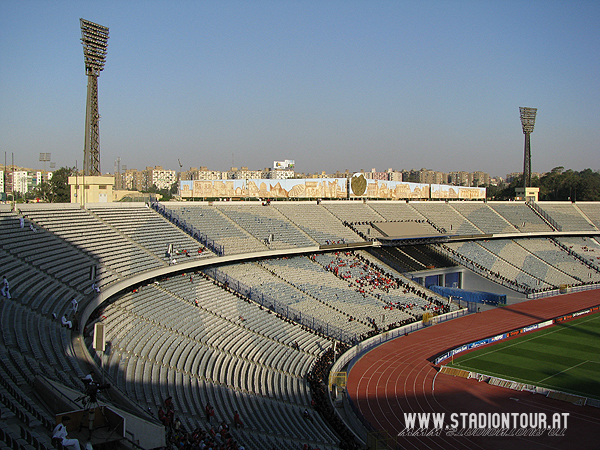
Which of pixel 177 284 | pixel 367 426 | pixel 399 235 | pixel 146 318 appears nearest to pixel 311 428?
pixel 367 426

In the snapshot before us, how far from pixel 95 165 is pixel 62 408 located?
37.8m

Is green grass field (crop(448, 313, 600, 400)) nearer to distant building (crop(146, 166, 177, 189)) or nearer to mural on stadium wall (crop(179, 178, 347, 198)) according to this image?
mural on stadium wall (crop(179, 178, 347, 198))

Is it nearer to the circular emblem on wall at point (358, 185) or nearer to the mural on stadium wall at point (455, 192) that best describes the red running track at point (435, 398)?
the circular emblem on wall at point (358, 185)

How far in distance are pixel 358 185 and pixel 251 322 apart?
93.0 feet

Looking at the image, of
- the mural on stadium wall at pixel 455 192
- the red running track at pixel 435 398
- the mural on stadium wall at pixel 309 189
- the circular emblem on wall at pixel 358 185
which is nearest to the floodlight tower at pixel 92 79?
the mural on stadium wall at pixel 309 189

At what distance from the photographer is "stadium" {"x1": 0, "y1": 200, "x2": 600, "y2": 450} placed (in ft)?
44.6

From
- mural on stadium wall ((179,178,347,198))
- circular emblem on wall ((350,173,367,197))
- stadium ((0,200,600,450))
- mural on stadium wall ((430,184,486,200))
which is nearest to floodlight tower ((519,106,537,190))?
mural on stadium wall ((430,184,486,200))

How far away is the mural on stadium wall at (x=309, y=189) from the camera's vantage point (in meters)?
46.2

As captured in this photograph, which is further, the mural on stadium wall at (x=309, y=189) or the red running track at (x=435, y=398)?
the mural on stadium wall at (x=309, y=189)

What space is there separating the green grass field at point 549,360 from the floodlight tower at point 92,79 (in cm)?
3259

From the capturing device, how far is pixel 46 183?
70562 mm

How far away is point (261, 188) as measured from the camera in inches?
1868

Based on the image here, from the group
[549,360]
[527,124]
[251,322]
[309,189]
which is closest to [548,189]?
[527,124]

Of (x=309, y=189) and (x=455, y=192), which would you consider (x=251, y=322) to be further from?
(x=455, y=192)
